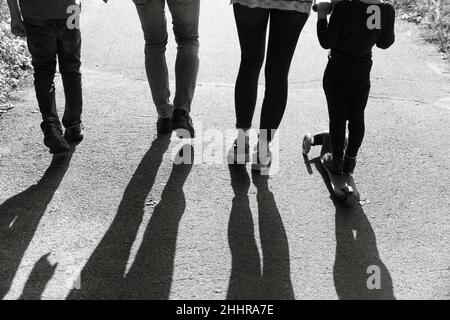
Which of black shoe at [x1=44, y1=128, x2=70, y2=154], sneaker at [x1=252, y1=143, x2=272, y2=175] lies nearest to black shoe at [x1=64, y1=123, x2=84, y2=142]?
black shoe at [x1=44, y1=128, x2=70, y2=154]

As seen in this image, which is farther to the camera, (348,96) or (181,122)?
(181,122)

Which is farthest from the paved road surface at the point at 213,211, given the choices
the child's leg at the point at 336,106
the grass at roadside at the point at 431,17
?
the grass at roadside at the point at 431,17

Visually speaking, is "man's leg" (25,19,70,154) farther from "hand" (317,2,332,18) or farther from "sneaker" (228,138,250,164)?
"hand" (317,2,332,18)

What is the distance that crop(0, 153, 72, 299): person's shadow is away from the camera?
303 cm

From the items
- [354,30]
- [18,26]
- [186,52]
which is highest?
[354,30]

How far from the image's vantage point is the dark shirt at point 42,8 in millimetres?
3787

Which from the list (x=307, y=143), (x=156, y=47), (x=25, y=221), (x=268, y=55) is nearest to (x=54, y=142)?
(x=25, y=221)

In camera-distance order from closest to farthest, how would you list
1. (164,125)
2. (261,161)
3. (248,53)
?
(248,53)
(261,161)
(164,125)

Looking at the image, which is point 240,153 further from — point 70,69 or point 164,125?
point 70,69

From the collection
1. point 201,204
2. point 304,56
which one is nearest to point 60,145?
point 201,204

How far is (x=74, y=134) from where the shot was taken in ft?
14.4

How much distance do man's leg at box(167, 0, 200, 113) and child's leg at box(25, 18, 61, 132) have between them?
89 centimetres

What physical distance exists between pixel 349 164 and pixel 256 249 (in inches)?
38.5
